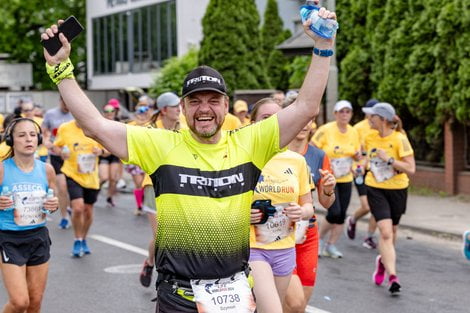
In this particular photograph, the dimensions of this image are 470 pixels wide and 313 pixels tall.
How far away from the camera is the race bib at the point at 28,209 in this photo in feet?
22.8

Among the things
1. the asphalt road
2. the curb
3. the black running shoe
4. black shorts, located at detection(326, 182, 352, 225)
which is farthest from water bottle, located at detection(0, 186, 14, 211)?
the curb

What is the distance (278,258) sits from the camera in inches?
236

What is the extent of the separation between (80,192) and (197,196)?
24.2 feet

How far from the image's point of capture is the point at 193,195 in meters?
4.38

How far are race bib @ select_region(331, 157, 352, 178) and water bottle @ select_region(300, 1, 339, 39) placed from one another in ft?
25.5

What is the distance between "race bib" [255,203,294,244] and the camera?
600cm

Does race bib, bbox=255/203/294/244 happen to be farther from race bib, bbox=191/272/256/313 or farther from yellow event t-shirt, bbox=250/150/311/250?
race bib, bbox=191/272/256/313

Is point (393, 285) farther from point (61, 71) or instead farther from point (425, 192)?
point (425, 192)

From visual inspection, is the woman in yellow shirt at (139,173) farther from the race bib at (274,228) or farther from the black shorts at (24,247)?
the race bib at (274,228)

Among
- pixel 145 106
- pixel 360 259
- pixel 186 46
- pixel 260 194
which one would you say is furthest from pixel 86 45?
pixel 260 194

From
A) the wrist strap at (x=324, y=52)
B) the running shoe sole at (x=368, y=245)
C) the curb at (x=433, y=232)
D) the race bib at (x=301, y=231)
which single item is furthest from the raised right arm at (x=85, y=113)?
the curb at (x=433, y=232)

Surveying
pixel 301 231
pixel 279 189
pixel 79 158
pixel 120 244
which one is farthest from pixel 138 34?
pixel 279 189

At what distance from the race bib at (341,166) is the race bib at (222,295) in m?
7.48

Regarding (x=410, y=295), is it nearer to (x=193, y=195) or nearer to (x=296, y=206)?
(x=296, y=206)
